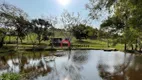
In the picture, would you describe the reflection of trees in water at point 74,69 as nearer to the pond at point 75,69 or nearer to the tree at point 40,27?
the pond at point 75,69

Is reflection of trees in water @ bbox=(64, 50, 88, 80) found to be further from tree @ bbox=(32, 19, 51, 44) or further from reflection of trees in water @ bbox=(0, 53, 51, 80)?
tree @ bbox=(32, 19, 51, 44)

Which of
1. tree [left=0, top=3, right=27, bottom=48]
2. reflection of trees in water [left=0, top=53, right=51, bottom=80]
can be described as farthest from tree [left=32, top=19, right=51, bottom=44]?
reflection of trees in water [left=0, top=53, right=51, bottom=80]

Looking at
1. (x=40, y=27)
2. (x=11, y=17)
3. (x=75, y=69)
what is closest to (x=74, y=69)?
(x=75, y=69)

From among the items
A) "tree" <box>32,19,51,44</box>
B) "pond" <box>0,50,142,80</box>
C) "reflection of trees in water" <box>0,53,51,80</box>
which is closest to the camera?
"pond" <box>0,50,142,80</box>

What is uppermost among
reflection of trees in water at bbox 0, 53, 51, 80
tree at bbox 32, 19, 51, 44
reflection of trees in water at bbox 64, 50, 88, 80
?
tree at bbox 32, 19, 51, 44

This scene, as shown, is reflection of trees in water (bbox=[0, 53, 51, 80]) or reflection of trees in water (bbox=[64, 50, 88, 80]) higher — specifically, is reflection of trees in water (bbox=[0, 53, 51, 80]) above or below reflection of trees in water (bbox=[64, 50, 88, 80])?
above

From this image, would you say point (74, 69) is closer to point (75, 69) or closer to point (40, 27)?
point (75, 69)

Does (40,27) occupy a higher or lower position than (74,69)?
higher

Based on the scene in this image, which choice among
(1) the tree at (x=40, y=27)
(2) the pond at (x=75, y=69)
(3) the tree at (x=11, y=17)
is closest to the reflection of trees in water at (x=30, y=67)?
(2) the pond at (x=75, y=69)

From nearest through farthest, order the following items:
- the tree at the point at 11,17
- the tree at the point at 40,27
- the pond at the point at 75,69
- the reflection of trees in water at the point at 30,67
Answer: the pond at the point at 75,69
the reflection of trees in water at the point at 30,67
the tree at the point at 11,17
the tree at the point at 40,27

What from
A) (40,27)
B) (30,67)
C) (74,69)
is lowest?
(74,69)

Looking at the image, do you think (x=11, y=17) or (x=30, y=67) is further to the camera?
(x=11, y=17)

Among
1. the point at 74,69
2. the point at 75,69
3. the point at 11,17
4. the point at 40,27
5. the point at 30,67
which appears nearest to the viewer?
the point at 75,69

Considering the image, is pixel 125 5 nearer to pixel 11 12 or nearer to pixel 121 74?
pixel 121 74
